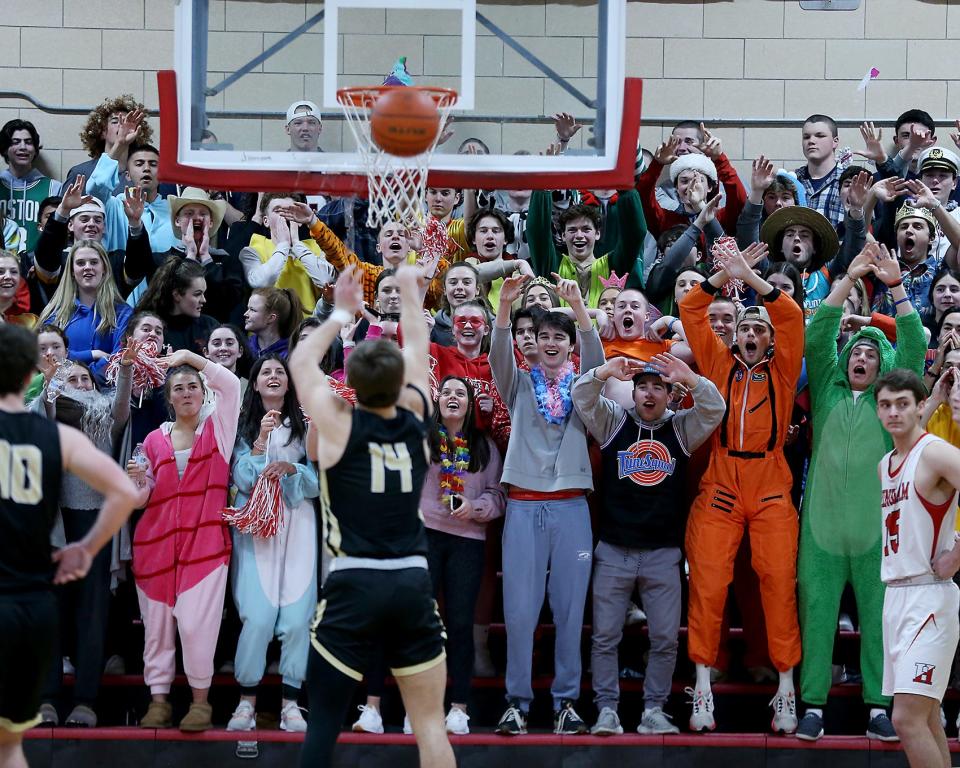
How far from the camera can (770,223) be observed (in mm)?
10156

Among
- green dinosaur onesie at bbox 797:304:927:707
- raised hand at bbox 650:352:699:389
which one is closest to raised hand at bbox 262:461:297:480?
raised hand at bbox 650:352:699:389

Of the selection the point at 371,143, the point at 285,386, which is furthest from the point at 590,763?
the point at 371,143

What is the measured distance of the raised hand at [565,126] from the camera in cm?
844

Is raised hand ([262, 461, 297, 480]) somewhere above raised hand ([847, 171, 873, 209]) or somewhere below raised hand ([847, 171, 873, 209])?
below

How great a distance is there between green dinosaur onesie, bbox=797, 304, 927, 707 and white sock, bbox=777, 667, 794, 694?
0.07 metres

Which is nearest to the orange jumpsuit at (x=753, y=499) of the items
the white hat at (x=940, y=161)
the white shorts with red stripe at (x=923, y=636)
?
the white shorts with red stripe at (x=923, y=636)

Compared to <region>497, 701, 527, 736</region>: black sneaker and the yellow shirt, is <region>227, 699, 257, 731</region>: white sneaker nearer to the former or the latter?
<region>497, 701, 527, 736</region>: black sneaker

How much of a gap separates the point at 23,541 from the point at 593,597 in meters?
3.53

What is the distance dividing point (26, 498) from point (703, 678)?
157 inches

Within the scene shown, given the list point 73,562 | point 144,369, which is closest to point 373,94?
point 144,369

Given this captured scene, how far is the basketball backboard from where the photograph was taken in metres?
8.14

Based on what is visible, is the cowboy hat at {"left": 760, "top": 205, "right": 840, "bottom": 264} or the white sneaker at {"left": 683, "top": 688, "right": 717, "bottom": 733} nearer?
the white sneaker at {"left": 683, "top": 688, "right": 717, "bottom": 733}

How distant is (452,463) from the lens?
840 centimetres

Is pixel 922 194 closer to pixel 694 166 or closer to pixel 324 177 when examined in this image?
pixel 694 166
